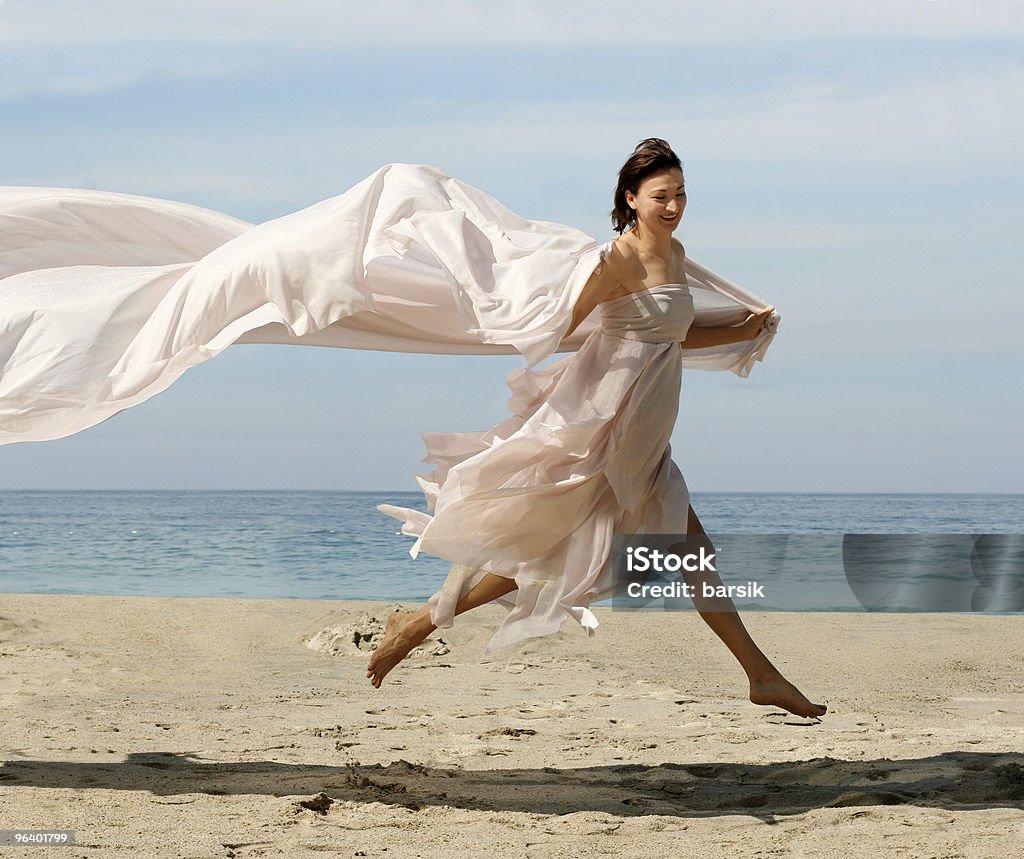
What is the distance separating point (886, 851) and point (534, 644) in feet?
15.4

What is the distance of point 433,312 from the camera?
5023mm

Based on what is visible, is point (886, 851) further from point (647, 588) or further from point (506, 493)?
point (506, 493)

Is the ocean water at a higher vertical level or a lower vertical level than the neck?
lower

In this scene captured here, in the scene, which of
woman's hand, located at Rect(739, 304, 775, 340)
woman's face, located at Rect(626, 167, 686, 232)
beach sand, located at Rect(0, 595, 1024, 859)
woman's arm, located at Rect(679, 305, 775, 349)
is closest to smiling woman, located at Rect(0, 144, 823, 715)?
woman's face, located at Rect(626, 167, 686, 232)

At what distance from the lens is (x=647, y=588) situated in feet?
15.6

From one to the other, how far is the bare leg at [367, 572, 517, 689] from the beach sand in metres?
0.51

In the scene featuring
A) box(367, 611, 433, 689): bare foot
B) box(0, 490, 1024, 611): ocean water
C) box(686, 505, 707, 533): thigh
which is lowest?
box(0, 490, 1024, 611): ocean water

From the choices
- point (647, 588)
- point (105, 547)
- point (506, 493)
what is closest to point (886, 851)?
point (647, 588)

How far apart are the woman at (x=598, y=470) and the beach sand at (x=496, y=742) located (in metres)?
0.65

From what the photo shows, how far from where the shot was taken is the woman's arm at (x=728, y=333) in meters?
5.12

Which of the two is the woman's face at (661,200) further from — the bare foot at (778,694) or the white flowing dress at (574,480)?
the bare foot at (778,694)

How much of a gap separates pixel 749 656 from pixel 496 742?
1.61 metres

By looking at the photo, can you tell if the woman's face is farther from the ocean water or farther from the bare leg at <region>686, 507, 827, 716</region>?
the ocean water

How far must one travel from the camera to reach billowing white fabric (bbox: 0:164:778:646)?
14.4ft
